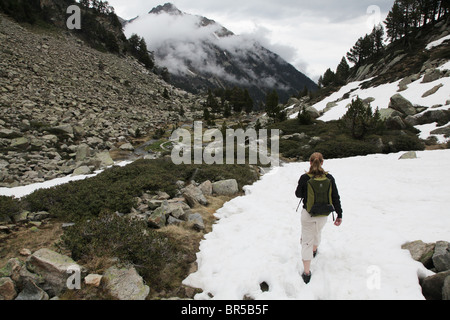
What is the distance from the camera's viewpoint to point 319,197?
4.48 meters

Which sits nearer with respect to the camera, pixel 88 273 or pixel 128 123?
pixel 88 273

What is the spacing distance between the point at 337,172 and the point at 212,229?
9120 millimetres

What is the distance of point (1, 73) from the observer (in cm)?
2583

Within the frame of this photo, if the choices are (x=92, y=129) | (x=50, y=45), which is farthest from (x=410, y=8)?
(x=50, y=45)

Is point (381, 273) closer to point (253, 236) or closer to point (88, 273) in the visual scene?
point (253, 236)

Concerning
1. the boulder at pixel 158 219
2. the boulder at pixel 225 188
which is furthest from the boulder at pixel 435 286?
the boulder at pixel 225 188

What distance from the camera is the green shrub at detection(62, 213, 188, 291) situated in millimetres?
4840

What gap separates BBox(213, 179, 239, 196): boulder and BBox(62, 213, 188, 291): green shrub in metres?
4.92

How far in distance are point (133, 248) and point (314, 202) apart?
4.02 metres

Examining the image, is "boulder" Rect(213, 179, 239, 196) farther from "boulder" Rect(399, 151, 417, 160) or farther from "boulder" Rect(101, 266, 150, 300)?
"boulder" Rect(399, 151, 417, 160)

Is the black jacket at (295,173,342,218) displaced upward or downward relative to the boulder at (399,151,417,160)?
downward

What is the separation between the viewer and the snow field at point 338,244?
174 inches

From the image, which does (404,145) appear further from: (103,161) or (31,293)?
(103,161)

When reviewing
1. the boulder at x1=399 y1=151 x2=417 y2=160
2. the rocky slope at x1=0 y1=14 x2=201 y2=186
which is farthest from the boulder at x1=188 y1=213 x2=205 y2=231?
the boulder at x1=399 y1=151 x2=417 y2=160
